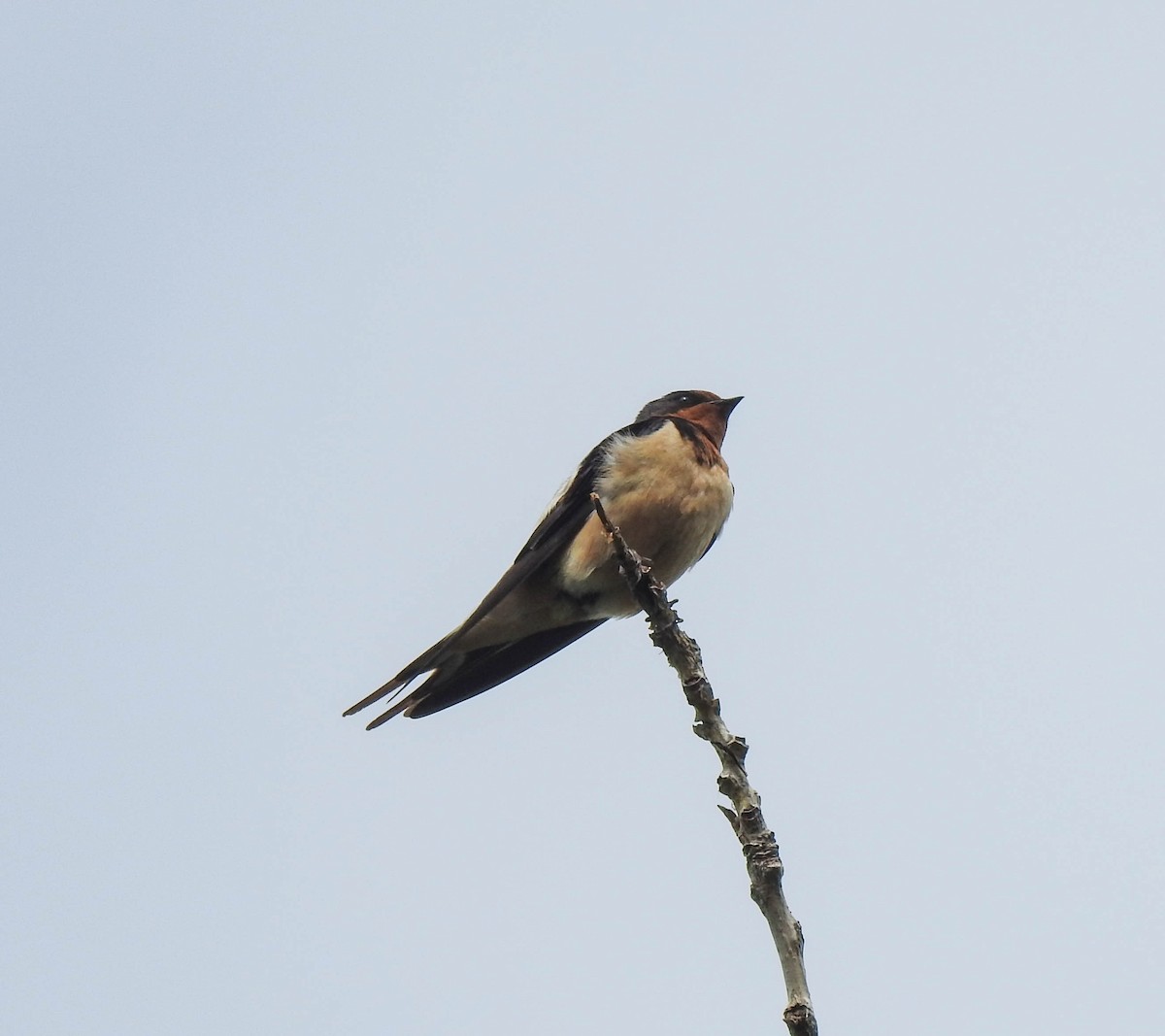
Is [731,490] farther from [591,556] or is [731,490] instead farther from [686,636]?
[686,636]

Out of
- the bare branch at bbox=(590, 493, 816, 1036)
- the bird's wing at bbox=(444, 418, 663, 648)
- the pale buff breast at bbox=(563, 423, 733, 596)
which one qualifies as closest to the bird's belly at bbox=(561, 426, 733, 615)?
the pale buff breast at bbox=(563, 423, 733, 596)

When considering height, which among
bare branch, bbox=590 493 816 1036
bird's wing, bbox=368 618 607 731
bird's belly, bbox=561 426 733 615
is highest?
bird's belly, bbox=561 426 733 615

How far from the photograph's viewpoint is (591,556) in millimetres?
8797

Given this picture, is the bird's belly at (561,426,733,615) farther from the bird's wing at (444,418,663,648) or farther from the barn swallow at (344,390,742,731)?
the bird's wing at (444,418,663,648)

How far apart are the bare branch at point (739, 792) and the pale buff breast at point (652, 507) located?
8.35 feet

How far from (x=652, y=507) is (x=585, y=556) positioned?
526 mm

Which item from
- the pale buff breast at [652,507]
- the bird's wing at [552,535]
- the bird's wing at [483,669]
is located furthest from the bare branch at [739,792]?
the bird's wing at [483,669]

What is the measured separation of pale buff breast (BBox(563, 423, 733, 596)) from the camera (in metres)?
8.88

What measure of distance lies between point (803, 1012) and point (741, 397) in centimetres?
738

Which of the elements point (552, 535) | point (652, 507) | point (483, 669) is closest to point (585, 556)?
point (552, 535)

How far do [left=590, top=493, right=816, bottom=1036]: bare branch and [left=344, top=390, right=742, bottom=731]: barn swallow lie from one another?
2583 millimetres

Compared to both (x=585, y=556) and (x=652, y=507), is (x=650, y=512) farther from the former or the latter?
(x=585, y=556)

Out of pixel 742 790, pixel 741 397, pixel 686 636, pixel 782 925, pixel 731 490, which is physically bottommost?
pixel 782 925

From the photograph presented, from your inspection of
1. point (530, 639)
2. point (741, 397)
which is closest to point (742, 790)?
point (530, 639)
